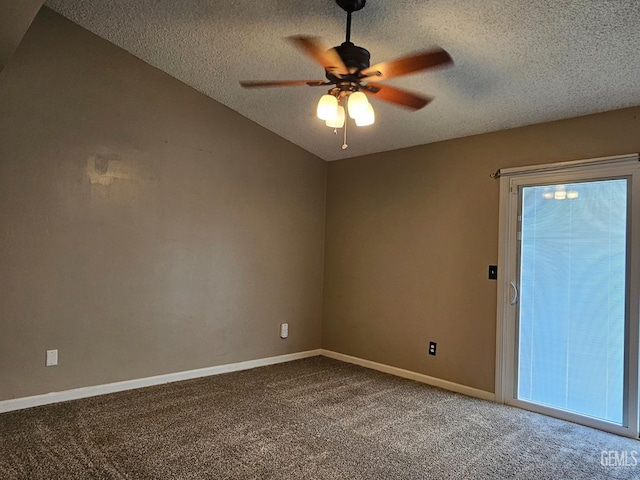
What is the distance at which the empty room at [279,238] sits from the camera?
2.51 meters

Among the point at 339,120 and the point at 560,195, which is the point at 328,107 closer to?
the point at 339,120

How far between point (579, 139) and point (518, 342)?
1.63m

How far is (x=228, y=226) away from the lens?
14.1ft

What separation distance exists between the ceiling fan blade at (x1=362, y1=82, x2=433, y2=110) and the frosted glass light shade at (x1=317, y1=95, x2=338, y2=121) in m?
0.23

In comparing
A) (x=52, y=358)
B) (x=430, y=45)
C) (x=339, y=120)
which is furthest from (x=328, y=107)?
(x=52, y=358)

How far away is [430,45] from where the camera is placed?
9.12 feet

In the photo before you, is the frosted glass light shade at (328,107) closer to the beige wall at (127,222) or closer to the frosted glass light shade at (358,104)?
A: the frosted glass light shade at (358,104)

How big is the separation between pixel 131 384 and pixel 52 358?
65 centimetres

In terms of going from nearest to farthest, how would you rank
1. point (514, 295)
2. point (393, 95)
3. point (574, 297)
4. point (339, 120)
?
point (339, 120) → point (393, 95) → point (574, 297) → point (514, 295)

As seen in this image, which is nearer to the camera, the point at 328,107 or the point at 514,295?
the point at 328,107

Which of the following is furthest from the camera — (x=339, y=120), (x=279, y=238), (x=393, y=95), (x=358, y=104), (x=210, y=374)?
(x=279, y=238)

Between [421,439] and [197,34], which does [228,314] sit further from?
[197,34]

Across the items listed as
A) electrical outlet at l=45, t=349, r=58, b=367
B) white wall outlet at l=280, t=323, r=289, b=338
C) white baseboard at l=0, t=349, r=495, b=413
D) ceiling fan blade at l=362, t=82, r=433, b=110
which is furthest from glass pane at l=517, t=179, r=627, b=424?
electrical outlet at l=45, t=349, r=58, b=367

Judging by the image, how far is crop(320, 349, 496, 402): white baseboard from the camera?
370 centimetres
